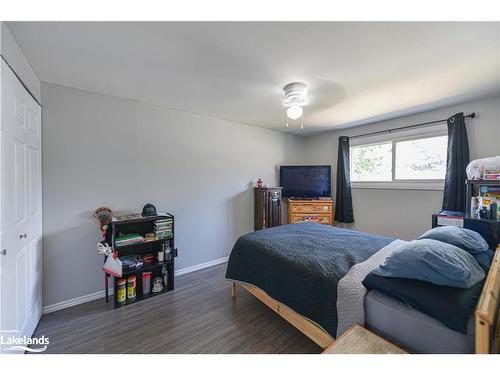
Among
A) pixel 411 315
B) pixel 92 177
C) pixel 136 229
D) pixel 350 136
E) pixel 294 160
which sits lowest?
pixel 411 315

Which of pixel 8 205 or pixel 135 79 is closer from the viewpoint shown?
pixel 8 205

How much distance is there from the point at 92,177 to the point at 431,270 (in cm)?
306

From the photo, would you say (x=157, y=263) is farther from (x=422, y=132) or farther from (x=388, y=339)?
(x=422, y=132)

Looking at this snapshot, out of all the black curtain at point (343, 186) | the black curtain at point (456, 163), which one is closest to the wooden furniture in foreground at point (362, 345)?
the black curtain at point (456, 163)

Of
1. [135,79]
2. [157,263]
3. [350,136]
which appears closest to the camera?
[135,79]

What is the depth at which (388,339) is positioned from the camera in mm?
1174

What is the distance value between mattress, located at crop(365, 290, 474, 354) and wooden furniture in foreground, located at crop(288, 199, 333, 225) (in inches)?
97.3

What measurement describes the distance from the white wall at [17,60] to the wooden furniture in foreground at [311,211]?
3.52m

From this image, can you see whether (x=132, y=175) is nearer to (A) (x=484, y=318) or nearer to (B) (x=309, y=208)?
(B) (x=309, y=208)

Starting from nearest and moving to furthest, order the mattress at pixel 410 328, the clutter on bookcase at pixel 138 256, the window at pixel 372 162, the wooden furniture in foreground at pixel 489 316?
the wooden furniture in foreground at pixel 489 316
the mattress at pixel 410 328
the clutter on bookcase at pixel 138 256
the window at pixel 372 162

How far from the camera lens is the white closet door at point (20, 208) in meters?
1.29

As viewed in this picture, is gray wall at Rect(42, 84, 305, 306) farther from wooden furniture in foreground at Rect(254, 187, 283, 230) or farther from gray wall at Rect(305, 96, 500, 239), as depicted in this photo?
gray wall at Rect(305, 96, 500, 239)

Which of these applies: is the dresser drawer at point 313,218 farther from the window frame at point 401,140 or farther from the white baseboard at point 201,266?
the white baseboard at point 201,266
